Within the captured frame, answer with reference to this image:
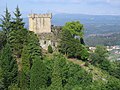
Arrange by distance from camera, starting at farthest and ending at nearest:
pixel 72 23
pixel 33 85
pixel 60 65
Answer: pixel 72 23 → pixel 60 65 → pixel 33 85

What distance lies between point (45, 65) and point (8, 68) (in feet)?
15.6

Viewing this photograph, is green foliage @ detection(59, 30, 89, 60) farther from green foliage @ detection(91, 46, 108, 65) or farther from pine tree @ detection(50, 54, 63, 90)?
pine tree @ detection(50, 54, 63, 90)

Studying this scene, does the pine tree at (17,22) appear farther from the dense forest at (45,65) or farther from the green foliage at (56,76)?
the green foliage at (56,76)

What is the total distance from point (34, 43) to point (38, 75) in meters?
8.37

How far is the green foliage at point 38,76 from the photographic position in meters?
42.5

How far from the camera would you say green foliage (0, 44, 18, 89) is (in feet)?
142

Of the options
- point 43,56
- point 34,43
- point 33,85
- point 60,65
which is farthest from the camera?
point 43,56

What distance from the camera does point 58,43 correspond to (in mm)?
59000

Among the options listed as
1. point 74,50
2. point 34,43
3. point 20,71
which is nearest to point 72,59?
point 74,50

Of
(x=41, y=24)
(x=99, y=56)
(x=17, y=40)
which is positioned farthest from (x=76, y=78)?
(x=41, y=24)

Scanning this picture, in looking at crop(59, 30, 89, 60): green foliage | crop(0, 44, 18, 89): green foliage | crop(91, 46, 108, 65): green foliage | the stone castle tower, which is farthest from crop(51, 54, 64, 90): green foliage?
the stone castle tower

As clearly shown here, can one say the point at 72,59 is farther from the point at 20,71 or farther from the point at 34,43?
the point at 20,71

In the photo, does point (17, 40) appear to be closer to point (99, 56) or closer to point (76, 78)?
point (76, 78)

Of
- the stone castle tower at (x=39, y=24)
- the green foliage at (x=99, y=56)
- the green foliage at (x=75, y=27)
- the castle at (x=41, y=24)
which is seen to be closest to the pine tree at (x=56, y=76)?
the green foliage at (x=99, y=56)
